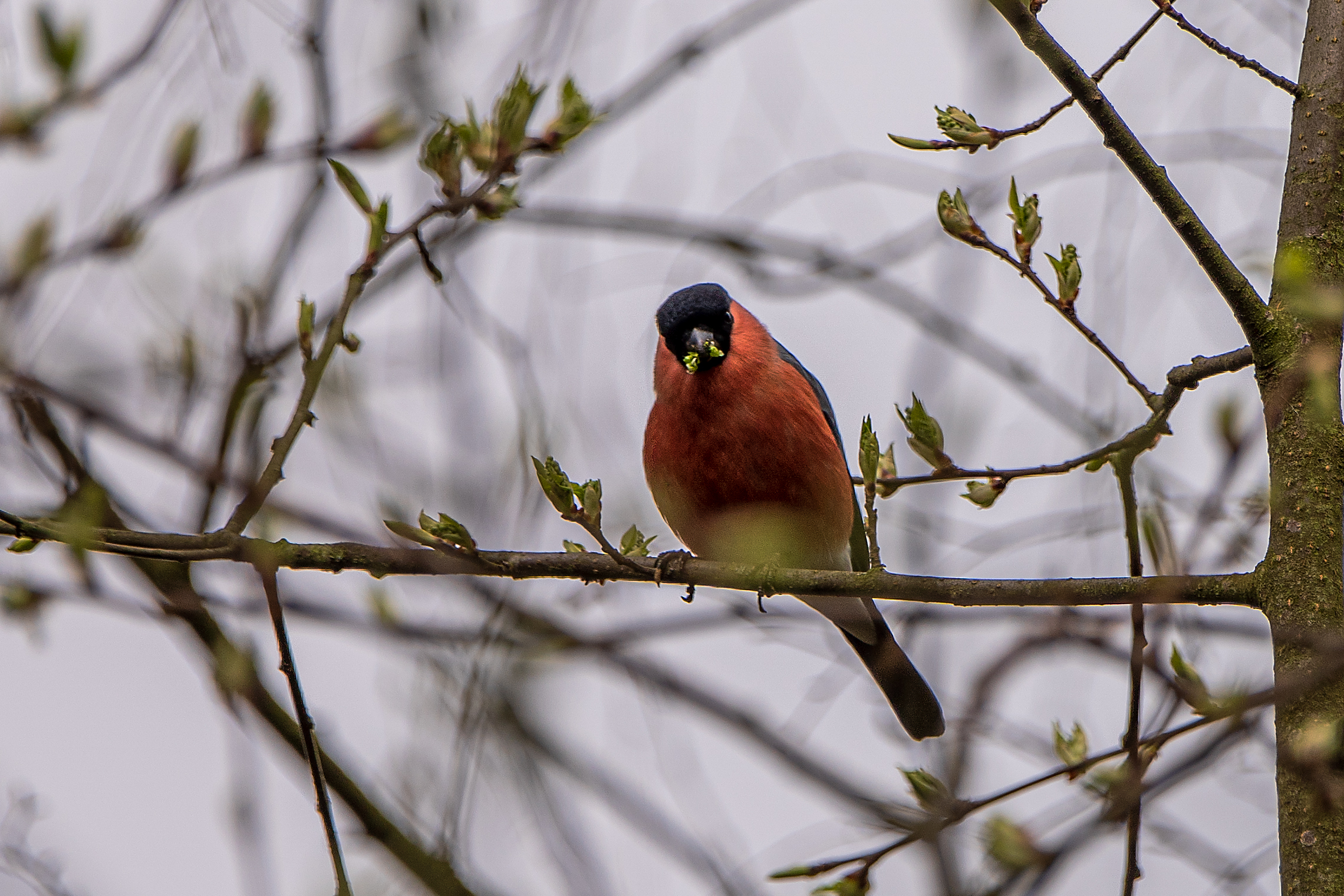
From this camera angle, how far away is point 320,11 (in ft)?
13.5

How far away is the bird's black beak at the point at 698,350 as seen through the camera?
479 centimetres

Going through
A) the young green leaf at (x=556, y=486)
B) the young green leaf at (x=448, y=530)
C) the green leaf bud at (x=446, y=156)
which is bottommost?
the young green leaf at (x=448, y=530)

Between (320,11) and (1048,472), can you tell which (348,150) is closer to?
(320,11)

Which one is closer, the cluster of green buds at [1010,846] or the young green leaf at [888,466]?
the cluster of green buds at [1010,846]

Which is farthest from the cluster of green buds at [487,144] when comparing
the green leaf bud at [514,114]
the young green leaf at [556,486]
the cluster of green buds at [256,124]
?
the cluster of green buds at [256,124]

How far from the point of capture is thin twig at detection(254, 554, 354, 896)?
96.5 inches

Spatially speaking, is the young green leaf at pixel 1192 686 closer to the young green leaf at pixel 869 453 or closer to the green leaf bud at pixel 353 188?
the young green leaf at pixel 869 453

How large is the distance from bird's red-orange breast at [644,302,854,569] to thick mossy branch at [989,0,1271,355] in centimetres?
223

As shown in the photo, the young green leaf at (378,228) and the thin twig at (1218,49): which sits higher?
the thin twig at (1218,49)

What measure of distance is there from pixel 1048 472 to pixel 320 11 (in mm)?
2849

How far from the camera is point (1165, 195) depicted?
264cm

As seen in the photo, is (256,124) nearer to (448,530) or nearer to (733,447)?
(448,530)

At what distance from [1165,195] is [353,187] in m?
1.83

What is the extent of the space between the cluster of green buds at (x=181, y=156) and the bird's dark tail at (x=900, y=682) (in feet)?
11.2
